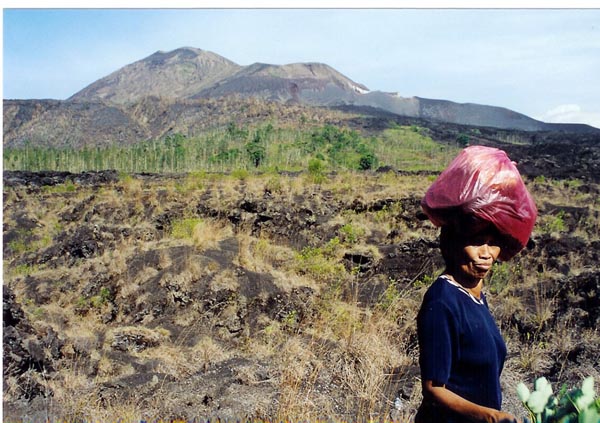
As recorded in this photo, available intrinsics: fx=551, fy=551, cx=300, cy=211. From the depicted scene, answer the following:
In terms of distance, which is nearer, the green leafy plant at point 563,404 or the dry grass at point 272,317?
the green leafy plant at point 563,404

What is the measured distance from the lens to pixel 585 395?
1183 mm

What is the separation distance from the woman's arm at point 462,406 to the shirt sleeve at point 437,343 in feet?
0.07

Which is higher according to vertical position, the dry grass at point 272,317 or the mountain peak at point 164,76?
the mountain peak at point 164,76

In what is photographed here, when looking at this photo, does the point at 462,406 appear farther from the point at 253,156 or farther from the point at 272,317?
the point at 253,156

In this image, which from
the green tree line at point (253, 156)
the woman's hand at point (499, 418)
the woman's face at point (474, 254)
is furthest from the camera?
the green tree line at point (253, 156)

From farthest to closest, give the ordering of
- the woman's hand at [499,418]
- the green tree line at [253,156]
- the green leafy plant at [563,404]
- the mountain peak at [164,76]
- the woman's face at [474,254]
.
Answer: the mountain peak at [164,76] → the green tree line at [253,156] → the woman's face at [474,254] → the woman's hand at [499,418] → the green leafy plant at [563,404]

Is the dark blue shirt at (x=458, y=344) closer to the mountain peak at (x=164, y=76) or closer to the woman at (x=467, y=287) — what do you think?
the woman at (x=467, y=287)

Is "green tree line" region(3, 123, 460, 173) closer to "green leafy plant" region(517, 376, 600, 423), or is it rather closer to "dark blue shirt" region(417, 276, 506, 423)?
"dark blue shirt" region(417, 276, 506, 423)

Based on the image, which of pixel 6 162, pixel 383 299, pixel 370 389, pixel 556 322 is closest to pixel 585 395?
pixel 370 389

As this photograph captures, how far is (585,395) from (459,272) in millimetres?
388

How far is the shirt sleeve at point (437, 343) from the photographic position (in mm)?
1300

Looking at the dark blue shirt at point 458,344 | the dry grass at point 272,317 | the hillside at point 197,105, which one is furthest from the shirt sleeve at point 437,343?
the hillside at point 197,105

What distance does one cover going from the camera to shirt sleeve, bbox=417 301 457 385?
51.2 inches

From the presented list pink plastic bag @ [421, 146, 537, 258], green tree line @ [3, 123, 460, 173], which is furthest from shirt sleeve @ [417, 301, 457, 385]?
green tree line @ [3, 123, 460, 173]
